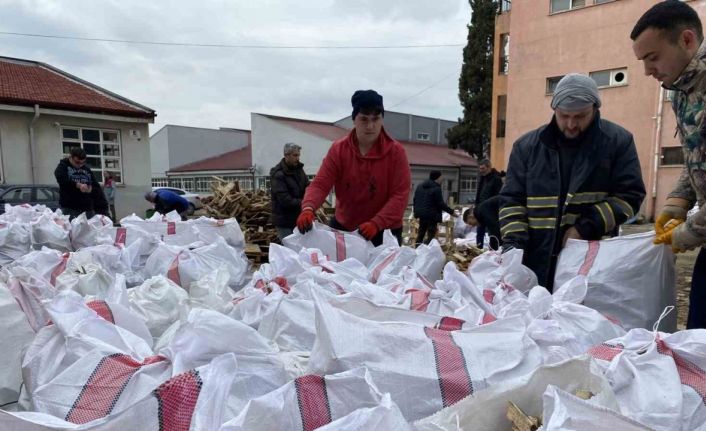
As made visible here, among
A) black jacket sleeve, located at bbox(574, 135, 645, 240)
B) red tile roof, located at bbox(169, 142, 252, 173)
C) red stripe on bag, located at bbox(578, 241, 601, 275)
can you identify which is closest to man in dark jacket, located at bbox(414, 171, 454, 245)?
black jacket sleeve, located at bbox(574, 135, 645, 240)

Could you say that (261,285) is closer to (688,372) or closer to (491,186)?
(688,372)

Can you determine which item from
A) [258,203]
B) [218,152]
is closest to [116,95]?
[258,203]

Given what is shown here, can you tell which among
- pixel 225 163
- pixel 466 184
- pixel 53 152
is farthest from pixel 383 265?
pixel 225 163

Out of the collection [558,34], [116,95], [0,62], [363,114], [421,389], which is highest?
[558,34]

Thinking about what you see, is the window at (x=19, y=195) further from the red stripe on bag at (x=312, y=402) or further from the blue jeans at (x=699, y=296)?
the blue jeans at (x=699, y=296)

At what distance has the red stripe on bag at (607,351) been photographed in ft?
3.44

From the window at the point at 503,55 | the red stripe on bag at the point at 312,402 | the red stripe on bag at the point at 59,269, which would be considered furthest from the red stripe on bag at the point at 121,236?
the window at the point at 503,55

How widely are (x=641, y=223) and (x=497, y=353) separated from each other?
46.6ft

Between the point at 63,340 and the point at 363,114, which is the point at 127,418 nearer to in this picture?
the point at 63,340

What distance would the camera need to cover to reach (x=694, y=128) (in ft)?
5.00

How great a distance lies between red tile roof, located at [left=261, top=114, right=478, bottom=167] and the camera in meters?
26.3

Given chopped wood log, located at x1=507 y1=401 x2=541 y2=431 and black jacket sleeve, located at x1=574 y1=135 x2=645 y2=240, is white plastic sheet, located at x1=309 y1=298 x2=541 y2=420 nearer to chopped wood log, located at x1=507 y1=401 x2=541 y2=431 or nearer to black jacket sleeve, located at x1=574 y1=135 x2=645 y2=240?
chopped wood log, located at x1=507 y1=401 x2=541 y2=431

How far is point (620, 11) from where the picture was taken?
1371 cm

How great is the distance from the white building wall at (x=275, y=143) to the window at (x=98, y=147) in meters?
12.1
